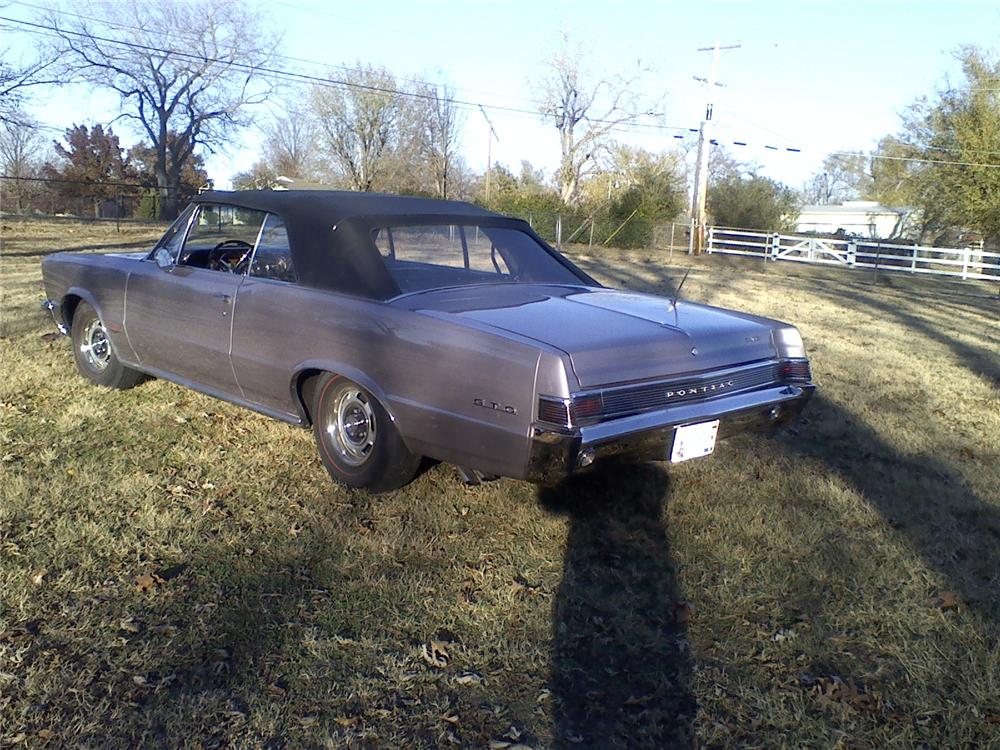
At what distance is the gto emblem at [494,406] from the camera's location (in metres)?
3.10

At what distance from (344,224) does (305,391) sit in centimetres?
84

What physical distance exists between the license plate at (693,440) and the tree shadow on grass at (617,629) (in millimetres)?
441

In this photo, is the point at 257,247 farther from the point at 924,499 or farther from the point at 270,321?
the point at 924,499

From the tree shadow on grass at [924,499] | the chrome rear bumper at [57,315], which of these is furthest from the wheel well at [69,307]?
the tree shadow on grass at [924,499]

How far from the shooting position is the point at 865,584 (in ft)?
10.8

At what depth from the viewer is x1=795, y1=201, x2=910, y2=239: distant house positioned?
5966cm

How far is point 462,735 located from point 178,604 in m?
1.22

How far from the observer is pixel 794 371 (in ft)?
13.2

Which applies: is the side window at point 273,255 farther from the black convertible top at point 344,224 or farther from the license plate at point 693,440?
the license plate at point 693,440

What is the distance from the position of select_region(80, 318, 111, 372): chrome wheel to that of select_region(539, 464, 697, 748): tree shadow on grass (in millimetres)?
3308

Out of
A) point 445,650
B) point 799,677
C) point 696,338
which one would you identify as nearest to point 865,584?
point 799,677

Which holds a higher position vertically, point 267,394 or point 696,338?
point 696,338

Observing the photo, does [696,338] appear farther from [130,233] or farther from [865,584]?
[130,233]

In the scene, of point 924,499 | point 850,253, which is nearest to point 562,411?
point 924,499
